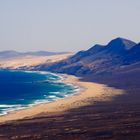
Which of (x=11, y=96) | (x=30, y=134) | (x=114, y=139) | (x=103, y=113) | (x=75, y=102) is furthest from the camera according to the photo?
(x=11, y=96)

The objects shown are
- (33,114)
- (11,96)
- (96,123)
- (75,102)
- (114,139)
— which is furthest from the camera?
(11,96)

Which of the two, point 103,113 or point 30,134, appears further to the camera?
point 103,113

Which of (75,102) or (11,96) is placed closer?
(75,102)

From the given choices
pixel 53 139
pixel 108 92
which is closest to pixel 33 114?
pixel 53 139

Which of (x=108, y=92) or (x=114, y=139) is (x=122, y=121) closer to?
(x=114, y=139)

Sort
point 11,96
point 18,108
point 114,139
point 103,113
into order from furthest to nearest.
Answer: point 11,96 < point 18,108 < point 103,113 < point 114,139

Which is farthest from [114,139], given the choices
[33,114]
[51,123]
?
[33,114]

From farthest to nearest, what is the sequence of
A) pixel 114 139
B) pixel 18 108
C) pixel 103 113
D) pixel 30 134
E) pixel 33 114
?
pixel 18 108
pixel 33 114
pixel 103 113
pixel 30 134
pixel 114 139

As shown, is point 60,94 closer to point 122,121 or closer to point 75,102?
point 75,102
